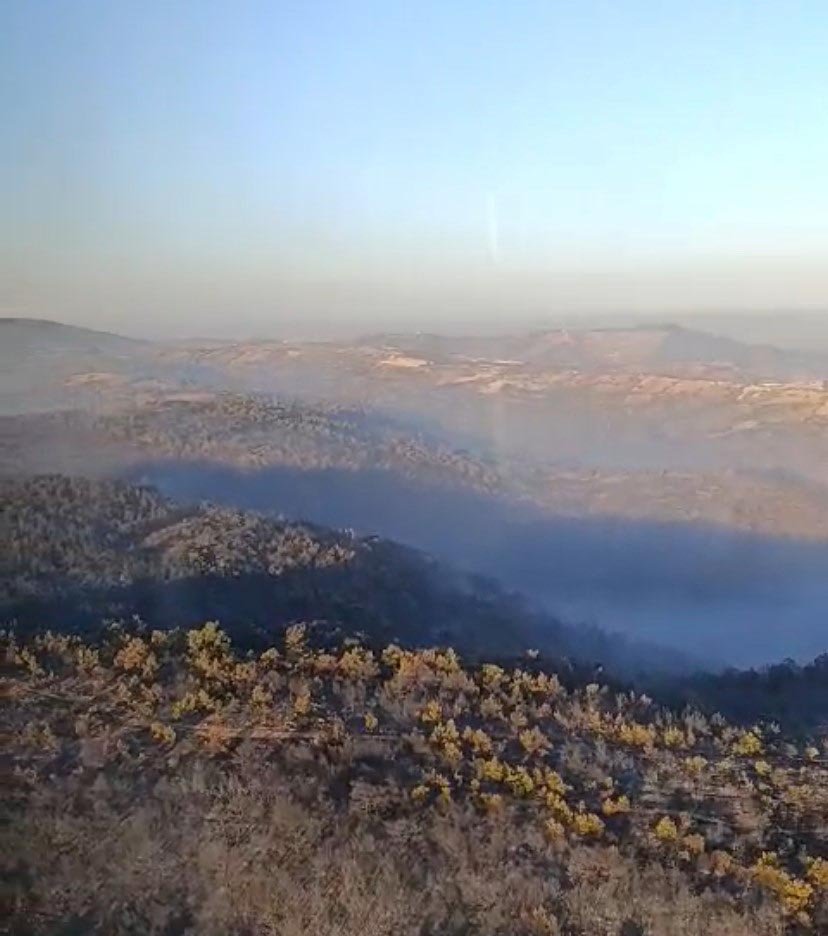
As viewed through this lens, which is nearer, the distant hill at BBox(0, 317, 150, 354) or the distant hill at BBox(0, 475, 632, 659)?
the distant hill at BBox(0, 475, 632, 659)

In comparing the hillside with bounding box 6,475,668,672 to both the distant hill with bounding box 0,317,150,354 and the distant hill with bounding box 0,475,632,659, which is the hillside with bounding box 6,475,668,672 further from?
the distant hill with bounding box 0,317,150,354

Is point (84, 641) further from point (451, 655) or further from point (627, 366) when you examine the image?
point (627, 366)

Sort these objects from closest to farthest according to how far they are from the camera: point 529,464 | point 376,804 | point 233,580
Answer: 1. point 376,804
2. point 233,580
3. point 529,464

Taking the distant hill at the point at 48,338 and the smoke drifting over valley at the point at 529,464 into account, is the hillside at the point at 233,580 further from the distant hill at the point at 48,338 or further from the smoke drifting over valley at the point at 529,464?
the distant hill at the point at 48,338

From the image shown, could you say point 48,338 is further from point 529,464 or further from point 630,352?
point 630,352

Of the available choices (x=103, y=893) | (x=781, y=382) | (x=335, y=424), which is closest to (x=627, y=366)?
(x=781, y=382)

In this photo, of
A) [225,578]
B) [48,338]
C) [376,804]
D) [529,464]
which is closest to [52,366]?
[48,338]

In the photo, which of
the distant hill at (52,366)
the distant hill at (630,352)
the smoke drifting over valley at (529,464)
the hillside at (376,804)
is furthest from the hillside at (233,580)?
the distant hill at (630,352)

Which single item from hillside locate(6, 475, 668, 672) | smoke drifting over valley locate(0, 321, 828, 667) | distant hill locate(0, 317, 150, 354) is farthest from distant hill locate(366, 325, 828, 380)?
hillside locate(6, 475, 668, 672)
